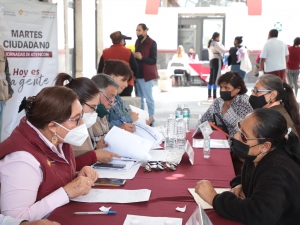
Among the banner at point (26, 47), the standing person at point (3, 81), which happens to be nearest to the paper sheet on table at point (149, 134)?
the standing person at point (3, 81)

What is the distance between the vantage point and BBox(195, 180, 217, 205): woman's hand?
1.83 metres

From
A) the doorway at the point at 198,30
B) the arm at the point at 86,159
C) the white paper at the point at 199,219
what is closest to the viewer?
the white paper at the point at 199,219

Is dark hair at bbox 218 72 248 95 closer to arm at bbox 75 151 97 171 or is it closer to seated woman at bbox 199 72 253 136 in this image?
seated woman at bbox 199 72 253 136

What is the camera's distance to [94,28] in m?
10.4

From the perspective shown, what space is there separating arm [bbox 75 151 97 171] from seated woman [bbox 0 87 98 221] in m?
0.32

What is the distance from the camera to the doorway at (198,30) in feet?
43.7

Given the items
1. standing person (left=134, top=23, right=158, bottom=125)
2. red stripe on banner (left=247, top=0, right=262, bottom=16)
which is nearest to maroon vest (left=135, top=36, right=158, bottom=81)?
standing person (left=134, top=23, right=158, bottom=125)

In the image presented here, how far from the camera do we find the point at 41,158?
1.78 m

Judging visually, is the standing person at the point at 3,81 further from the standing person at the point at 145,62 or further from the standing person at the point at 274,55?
the standing person at the point at 274,55

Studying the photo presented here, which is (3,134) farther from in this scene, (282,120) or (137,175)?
(282,120)

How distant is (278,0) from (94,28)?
6070mm

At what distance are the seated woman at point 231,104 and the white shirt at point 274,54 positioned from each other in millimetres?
4667

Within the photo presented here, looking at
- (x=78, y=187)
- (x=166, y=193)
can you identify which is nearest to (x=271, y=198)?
(x=166, y=193)

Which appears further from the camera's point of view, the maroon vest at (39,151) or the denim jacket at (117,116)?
the denim jacket at (117,116)
